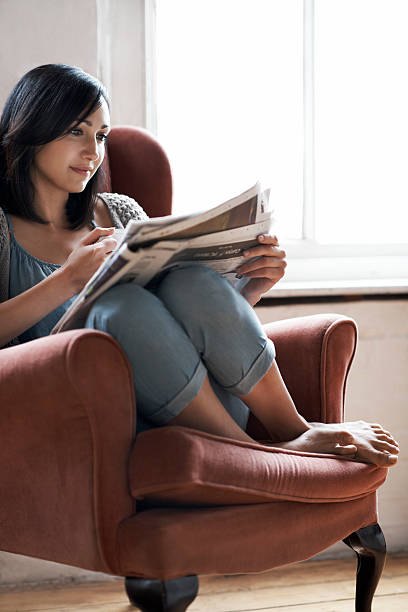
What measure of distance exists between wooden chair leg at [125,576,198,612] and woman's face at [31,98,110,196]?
79 cm

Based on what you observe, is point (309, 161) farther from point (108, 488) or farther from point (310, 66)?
point (108, 488)

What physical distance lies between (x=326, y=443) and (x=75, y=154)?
73 centimetres

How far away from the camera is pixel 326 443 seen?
1111 mm

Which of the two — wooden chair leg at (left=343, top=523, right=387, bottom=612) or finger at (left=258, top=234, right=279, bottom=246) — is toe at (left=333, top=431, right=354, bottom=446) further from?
finger at (left=258, top=234, right=279, bottom=246)

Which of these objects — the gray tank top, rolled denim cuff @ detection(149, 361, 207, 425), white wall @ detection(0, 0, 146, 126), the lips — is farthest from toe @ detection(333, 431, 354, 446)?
white wall @ detection(0, 0, 146, 126)

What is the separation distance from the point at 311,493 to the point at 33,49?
53.6 inches

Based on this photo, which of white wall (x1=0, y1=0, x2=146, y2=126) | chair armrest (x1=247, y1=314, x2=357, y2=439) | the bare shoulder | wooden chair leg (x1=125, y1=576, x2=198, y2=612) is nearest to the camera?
wooden chair leg (x1=125, y1=576, x2=198, y2=612)

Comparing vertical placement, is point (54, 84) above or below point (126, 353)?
above

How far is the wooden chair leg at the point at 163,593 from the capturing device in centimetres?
89

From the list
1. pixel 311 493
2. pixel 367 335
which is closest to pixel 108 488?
pixel 311 493

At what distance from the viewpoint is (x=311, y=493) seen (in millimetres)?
1020

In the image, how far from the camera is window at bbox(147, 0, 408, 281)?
6.79 feet

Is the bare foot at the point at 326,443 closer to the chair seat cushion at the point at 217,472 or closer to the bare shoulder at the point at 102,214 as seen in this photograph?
the chair seat cushion at the point at 217,472

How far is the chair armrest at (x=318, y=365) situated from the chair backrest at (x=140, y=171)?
53 cm
